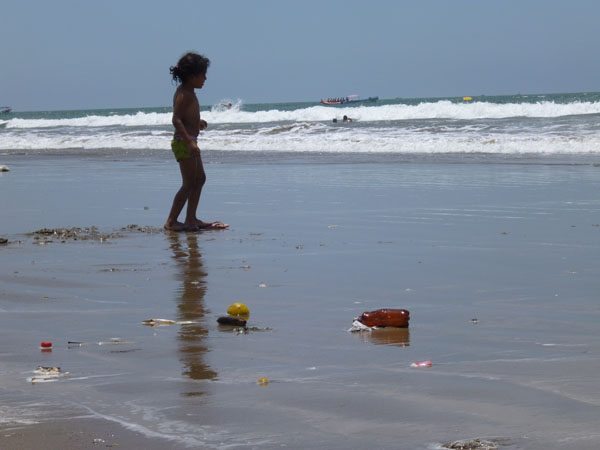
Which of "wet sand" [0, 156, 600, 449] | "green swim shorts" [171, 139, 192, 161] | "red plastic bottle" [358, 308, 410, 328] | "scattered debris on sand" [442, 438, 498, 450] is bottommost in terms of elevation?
"wet sand" [0, 156, 600, 449]

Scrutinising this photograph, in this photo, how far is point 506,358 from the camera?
4652mm

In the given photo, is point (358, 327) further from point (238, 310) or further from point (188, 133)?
point (188, 133)

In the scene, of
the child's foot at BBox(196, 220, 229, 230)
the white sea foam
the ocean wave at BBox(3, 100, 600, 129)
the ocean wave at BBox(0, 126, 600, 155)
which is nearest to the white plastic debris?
the child's foot at BBox(196, 220, 229, 230)

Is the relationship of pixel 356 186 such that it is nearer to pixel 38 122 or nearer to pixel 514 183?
pixel 514 183

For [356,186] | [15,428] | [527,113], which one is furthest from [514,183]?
[527,113]

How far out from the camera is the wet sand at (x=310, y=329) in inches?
144

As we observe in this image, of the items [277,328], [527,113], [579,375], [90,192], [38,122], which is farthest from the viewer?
[38,122]

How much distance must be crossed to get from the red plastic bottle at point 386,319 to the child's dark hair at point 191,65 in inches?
214

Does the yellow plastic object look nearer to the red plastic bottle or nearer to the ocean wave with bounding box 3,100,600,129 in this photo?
the red plastic bottle

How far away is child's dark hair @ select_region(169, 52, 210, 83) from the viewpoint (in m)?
10.3

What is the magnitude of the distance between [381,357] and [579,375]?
892 mm

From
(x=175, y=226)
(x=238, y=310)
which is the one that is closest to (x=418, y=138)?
(x=175, y=226)

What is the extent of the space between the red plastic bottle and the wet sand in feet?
0.31

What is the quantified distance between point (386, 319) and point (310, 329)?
15.3 inches
